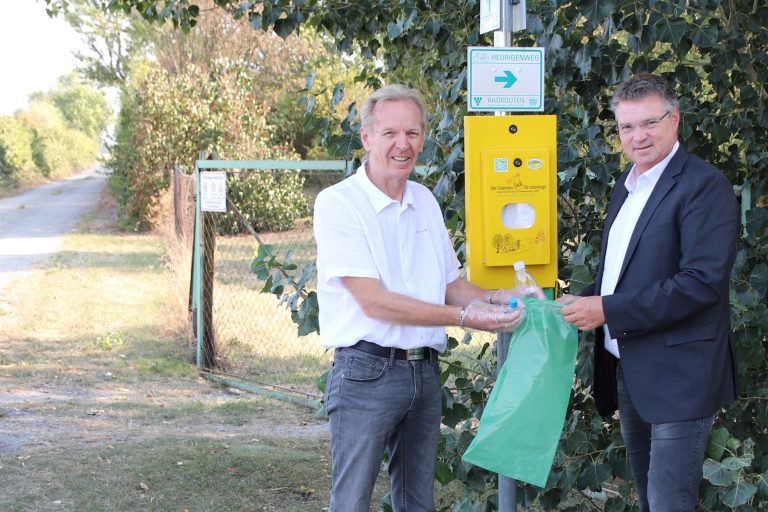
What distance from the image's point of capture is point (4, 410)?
6832 millimetres

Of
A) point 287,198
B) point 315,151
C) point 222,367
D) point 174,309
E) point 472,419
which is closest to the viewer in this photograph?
point 472,419

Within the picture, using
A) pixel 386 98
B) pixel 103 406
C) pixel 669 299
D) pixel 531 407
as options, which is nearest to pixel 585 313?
pixel 669 299

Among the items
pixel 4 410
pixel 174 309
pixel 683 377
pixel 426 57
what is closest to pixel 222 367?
pixel 174 309

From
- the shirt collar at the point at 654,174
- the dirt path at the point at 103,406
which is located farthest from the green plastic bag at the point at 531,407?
the dirt path at the point at 103,406

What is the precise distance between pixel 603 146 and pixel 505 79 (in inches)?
25.8

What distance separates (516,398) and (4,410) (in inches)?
197

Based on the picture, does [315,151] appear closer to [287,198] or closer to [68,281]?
[287,198]

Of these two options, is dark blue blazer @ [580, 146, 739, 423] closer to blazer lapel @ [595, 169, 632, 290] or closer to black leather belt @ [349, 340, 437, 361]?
blazer lapel @ [595, 169, 632, 290]

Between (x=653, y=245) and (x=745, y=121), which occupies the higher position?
(x=745, y=121)

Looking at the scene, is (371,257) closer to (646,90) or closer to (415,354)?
(415,354)

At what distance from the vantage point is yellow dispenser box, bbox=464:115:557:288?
3.28 m

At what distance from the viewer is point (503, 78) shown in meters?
3.37

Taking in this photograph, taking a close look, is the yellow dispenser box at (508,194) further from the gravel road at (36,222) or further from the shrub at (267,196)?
the shrub at (267,196)

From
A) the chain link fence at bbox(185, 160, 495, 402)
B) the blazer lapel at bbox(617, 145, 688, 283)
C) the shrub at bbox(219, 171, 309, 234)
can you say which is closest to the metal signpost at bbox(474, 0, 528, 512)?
the blazer lapel at bbox(617, 145, 688, 283)
